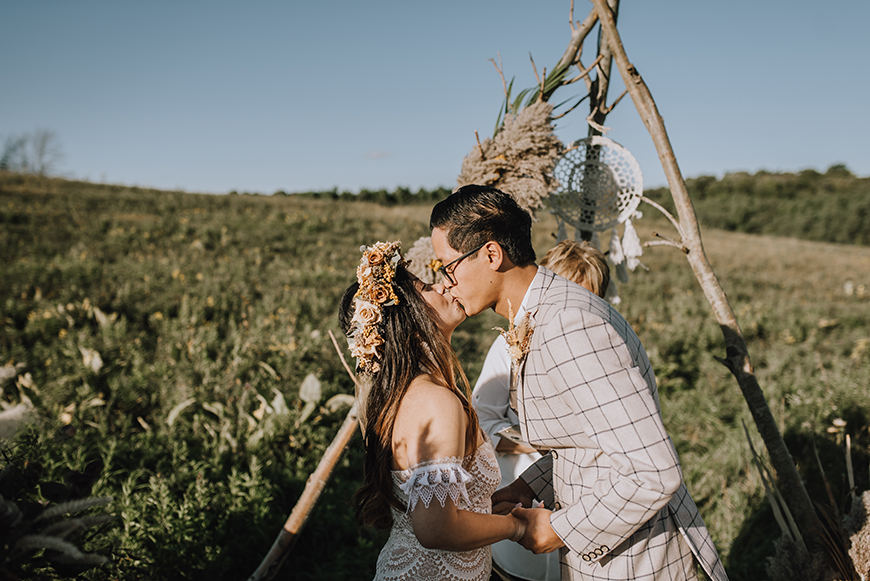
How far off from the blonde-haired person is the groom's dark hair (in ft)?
2.50

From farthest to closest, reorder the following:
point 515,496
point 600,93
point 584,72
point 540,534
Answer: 1. point 600,93
2. point 584,72
3. point 515,496
4. point 540,534

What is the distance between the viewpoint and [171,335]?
6023mm

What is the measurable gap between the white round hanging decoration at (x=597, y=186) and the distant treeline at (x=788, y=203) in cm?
2789

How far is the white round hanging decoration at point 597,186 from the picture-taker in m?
2.67

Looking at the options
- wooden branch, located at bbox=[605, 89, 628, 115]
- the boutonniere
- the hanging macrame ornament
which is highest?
wooden branch, located at bbox=[605, 89, 628, 115]

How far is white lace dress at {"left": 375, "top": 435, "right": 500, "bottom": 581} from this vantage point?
1.58 metres

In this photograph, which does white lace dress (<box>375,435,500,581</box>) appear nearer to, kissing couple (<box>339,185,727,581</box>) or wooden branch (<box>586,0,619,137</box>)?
kissing couple (<box>339,185,727,581</box>)

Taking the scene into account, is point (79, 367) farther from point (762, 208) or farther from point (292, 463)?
point (762, 208)

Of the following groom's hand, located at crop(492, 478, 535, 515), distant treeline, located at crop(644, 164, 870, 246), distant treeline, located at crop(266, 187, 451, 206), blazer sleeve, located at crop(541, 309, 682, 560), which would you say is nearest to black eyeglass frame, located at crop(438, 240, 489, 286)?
blazer sleeve, located at crop(541, 309, 682, 560)

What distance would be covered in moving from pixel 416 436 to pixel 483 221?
2.69 ft

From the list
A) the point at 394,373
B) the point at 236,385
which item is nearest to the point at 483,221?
the point at 394,373

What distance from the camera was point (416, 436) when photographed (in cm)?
165

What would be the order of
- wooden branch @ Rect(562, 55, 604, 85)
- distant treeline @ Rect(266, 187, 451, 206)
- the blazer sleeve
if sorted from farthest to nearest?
distant treeline @ Rect(266, 187, 451, 206)
wooden branch @ Rect(562, 55, 604, 85)
the blazer sleeve

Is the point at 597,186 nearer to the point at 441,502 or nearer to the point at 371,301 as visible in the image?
the point at 371,301
